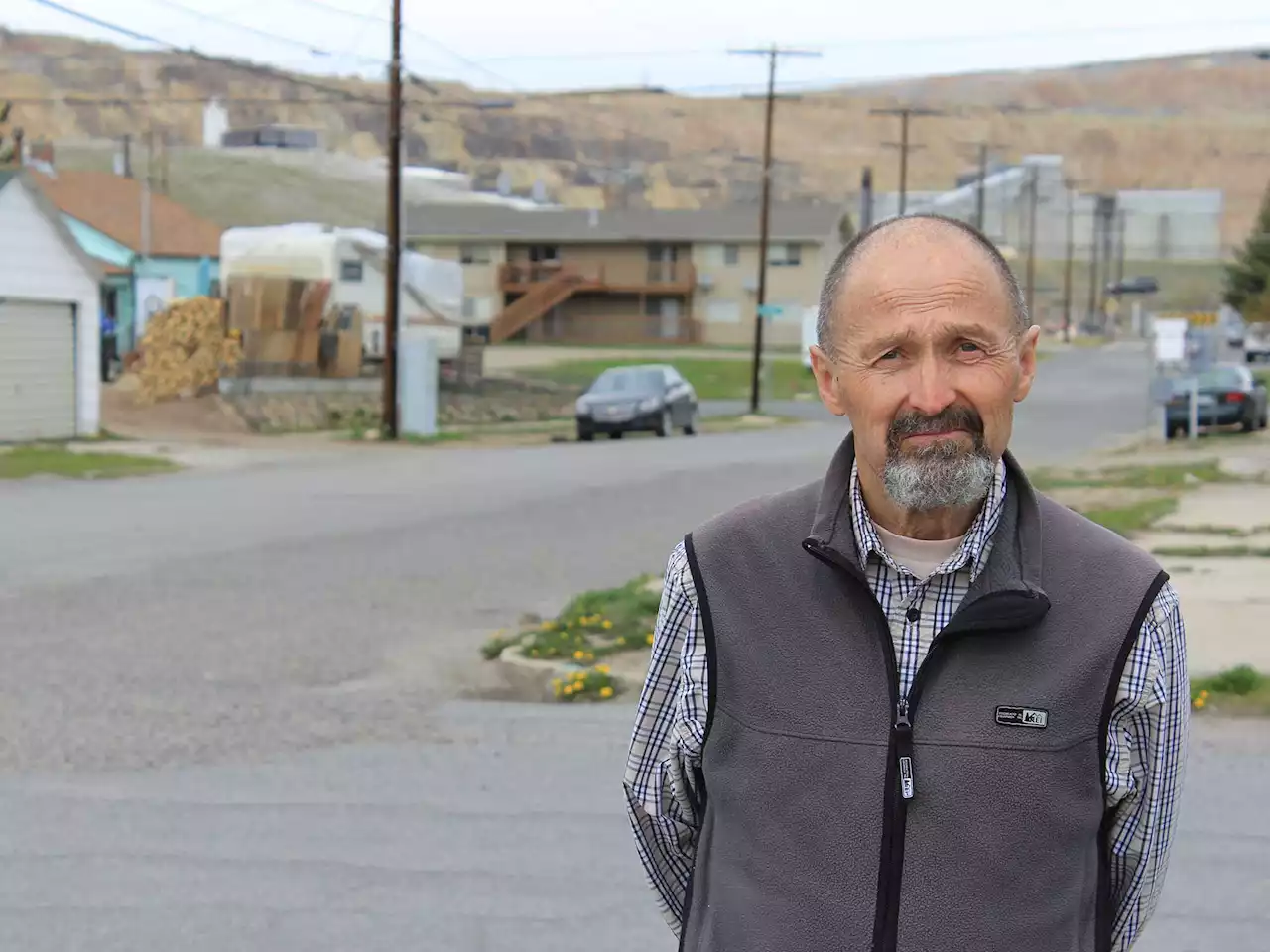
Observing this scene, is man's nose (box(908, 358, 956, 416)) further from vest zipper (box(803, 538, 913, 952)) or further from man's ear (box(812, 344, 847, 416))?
vest zipper (box(803, 538, 913, 952))

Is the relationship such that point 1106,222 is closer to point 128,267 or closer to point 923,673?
point 128,267

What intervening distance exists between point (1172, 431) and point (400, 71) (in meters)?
15.8

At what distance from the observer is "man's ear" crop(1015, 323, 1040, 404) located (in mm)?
2947

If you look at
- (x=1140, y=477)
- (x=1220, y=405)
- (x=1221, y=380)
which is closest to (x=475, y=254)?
(x=1221, y=380)

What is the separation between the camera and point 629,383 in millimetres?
36750

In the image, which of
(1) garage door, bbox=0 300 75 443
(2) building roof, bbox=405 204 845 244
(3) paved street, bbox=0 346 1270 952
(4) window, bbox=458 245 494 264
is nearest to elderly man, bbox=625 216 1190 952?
(3) paved street, bbox=0 346 1270 952

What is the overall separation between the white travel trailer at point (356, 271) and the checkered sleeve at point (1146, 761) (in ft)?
140

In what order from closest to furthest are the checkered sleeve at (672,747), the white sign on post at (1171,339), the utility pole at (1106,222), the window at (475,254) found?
1. the checkered sleeve at (672,747)
2. the white sign on post at (1171,339)
3. the window at (475,254)
4. the utility pole at (1106,222)

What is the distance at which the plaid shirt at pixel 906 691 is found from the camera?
9.14 ft

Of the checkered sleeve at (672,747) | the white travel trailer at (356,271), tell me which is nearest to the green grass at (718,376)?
the white travel trailer at (356,271)

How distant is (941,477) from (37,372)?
3008cm

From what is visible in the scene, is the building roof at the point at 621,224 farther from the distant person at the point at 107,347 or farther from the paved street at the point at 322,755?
the paved street at the point at 322,755

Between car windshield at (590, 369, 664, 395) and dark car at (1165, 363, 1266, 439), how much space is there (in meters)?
9.61

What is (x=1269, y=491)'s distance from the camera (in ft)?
71.9
